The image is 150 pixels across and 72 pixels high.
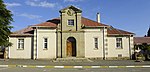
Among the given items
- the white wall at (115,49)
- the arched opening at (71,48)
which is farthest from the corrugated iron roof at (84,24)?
the arched opening at (71,48)

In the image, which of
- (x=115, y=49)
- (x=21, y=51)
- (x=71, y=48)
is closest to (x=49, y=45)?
(x=71, y=48)

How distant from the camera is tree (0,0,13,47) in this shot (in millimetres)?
32594

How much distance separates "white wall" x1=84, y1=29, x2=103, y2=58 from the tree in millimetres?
10733

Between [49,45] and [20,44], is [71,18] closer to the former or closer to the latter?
[49,45]

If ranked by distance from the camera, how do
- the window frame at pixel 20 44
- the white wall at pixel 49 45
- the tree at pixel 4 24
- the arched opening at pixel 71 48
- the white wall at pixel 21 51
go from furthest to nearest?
the window frame at pixel 20 44 → the white wall at pixel 21 51 → the arched opening at pixel 71 48 → the white wall at pixel 49 45 → the tree at pixel 4 24

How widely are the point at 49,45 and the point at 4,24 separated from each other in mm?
6760

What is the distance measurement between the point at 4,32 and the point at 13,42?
3583mm

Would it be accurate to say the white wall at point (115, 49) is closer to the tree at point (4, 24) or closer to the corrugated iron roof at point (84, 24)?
the corrugated iron roof at point (84, 24)

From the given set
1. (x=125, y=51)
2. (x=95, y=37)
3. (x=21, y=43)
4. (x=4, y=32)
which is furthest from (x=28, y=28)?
(x=125, y=51)

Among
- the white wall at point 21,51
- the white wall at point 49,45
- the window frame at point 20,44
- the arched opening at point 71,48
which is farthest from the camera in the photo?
the window frame at point 20,44

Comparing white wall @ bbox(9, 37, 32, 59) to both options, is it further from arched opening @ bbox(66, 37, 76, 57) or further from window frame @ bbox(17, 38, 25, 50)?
arched opening @ bbox(66, 37, 76, 57)

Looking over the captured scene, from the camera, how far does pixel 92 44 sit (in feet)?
116

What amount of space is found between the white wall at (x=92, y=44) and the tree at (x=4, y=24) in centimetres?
1073

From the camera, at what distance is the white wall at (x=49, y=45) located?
35031 millimetres
